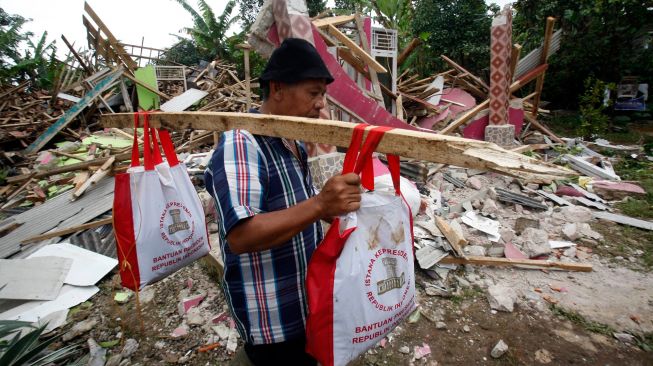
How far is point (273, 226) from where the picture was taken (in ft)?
3.10

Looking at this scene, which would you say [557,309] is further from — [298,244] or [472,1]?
[472,1]

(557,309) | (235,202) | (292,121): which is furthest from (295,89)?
(557,309)

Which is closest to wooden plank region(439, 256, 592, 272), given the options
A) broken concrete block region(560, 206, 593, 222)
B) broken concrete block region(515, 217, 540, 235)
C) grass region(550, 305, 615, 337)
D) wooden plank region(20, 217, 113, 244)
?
grass region(550, 305, 615, 337)

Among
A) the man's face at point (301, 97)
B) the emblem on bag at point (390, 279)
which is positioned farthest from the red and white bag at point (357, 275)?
the man's face at point (301, 97)

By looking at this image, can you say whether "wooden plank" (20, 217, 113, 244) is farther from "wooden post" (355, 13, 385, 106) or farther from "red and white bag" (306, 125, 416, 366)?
"red and white bag" (306, 125, 416, 366)

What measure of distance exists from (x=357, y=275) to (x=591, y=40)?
45.8ft

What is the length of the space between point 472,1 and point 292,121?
51.7ft

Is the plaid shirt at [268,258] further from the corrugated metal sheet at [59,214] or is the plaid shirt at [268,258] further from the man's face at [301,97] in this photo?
the corrugated metal sheet at [59,214]

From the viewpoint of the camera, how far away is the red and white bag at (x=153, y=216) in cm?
184

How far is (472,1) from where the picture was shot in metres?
13.4

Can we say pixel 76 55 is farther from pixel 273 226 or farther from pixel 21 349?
pixel 273 226

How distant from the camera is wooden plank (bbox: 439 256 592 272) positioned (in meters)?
3.37

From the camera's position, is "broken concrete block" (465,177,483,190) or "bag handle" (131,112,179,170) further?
"broken concrete block" (465,177,483,190)

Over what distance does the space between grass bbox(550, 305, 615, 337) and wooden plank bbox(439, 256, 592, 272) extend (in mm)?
590
